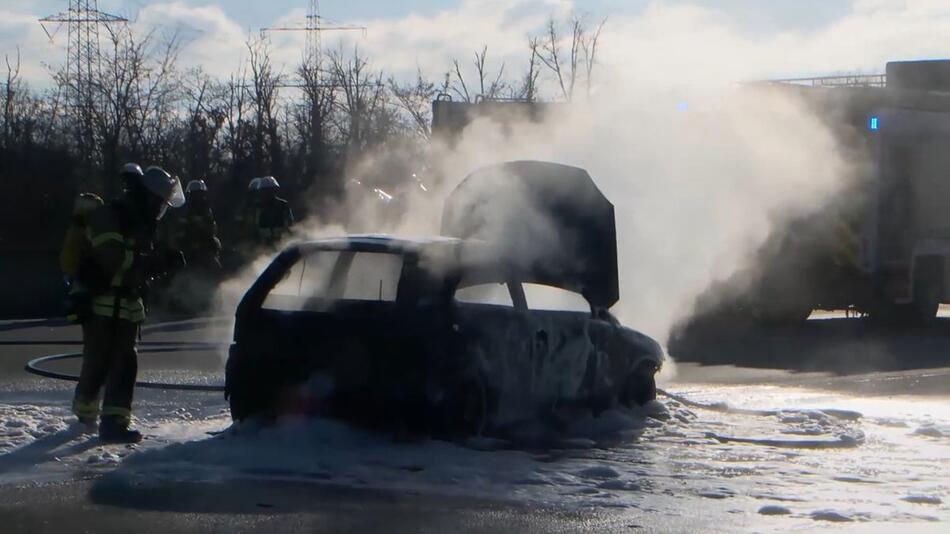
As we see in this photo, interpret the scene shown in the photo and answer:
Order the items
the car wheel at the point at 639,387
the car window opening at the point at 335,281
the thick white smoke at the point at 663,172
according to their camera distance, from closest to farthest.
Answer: the car window opening at the point at 335,281 < the car wheel at the point at 639,387 < the thick white smoke at the point at 663,172

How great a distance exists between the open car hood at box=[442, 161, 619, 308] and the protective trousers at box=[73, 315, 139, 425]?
2802 mm

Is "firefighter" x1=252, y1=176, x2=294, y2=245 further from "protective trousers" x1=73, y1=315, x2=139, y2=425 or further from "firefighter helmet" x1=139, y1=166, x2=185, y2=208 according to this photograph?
"protective trousers" x1=73, y1=315, x2=139, y2=425

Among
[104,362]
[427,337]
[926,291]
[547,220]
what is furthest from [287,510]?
[926,291]

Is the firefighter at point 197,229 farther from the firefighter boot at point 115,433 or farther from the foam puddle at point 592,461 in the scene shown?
the firefighter boot at point 115,433

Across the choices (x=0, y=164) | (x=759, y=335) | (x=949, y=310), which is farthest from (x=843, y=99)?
(x=0, y=164)

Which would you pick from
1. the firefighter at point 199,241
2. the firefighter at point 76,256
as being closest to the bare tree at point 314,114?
the firefighter at point 199,241

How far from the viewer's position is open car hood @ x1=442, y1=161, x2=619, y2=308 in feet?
35.8

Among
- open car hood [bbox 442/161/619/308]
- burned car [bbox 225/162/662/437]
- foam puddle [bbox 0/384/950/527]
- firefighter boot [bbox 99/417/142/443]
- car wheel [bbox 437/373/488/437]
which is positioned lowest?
foam puddle [bbox 0/384/950/527]

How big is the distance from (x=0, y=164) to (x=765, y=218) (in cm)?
2669

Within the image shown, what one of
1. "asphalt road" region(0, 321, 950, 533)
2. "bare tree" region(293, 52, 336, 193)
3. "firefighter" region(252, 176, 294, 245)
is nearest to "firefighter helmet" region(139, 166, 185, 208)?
"asphalt road" region(0, 321, 950, 533)

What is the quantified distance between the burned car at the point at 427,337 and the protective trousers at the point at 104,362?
746 mm

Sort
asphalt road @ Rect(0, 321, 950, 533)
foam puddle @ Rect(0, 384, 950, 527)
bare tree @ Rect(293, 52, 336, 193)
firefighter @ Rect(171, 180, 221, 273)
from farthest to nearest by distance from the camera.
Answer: bare tree @ Rect(293, 52, 336, 193), firefighter @ Rect(171, 180, 221, 273), foam puddle @ Rect(0, 384, 950, 527), asphalt road @ Rect(0, 321, 950, 533)

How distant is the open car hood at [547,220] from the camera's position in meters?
10.9

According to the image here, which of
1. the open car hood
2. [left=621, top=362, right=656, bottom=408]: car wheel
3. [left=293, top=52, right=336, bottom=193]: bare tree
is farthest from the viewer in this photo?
[left=293, top=52, right=336, bottom=193]: bare tree
